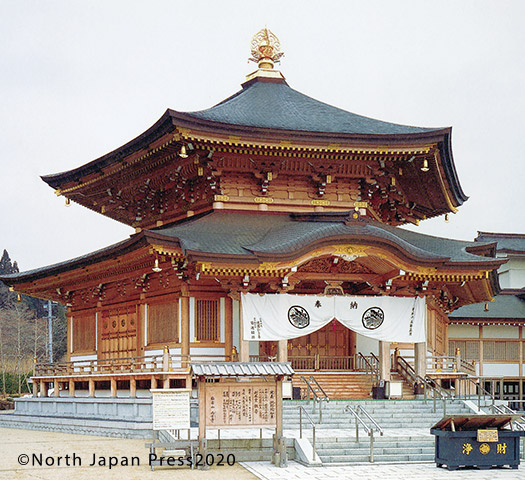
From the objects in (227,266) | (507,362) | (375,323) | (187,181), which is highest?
(187,181)

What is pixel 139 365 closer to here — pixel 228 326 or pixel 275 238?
pixel 228 326

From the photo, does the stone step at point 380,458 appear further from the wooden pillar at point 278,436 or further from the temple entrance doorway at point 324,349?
the temple entrance doorway at point 324,349

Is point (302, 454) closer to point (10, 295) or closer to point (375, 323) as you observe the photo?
point (375, 323)

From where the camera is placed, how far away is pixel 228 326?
87.2ft

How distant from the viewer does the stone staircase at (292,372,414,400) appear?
2686 cm

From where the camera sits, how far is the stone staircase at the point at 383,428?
733 inches

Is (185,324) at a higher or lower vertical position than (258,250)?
lower

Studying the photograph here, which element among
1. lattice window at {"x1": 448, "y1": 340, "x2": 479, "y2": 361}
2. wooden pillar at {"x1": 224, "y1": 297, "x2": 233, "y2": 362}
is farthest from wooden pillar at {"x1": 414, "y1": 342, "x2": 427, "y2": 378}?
lattice window at {"x1": 448, "y1": 340, "x2": 479, "y2": 361}

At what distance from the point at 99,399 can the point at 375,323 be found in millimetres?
9755

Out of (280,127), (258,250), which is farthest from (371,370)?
(280,127)

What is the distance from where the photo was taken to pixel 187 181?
1147 inches

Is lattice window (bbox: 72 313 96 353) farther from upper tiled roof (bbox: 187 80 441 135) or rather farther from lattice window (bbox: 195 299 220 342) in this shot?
upper tiled roof (bbox: 187 80 441 135)

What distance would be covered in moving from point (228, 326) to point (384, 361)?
17.7ft

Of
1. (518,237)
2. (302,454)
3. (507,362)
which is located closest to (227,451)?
(302,454)
